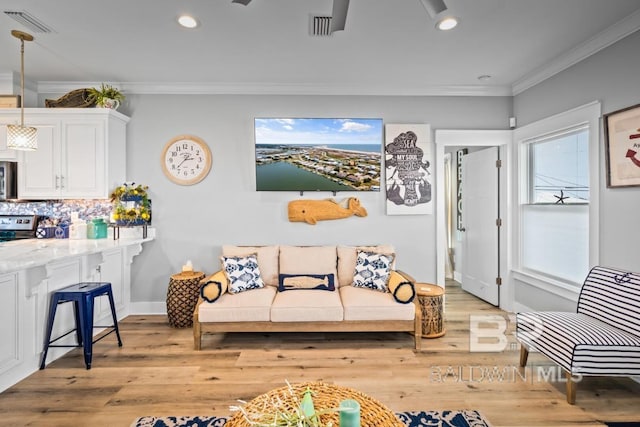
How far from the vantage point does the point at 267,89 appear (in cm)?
391

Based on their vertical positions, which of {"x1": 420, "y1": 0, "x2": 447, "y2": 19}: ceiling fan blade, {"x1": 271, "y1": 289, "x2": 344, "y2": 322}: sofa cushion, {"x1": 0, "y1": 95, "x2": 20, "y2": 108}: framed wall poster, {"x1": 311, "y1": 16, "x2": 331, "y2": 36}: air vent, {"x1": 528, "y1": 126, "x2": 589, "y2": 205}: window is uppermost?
{"x1": 311, "y1": 16, "x2": 331, "y2": 36}: air vent

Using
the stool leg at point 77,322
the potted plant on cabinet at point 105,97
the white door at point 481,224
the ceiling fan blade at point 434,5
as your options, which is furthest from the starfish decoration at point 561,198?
the potted plant on cabinet at point 105,97

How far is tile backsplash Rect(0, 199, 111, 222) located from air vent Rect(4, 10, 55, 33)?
5.95ft

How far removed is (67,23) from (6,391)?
2769 mm

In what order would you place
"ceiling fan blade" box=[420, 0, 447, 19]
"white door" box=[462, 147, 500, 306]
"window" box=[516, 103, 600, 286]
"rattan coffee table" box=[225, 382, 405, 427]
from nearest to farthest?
"rattan coffee table" box=[225, 382, 405, 427] → "ceiling fan blade" box=[420, 0, 447, 19] → "window" box=[516, 103, 600, 286] → "white door" box=[462, 147, 500, 306]

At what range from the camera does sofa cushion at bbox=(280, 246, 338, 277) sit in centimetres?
361

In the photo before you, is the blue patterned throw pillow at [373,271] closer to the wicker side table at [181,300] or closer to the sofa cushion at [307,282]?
the sofa cushion at [307,282]

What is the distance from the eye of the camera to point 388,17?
252 cm

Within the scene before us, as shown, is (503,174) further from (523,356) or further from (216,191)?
(216,191)

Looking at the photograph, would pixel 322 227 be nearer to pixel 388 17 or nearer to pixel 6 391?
pixel 388 17

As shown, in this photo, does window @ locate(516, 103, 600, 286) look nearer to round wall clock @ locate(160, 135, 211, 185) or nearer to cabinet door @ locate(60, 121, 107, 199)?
round wall clock @ locate(160, 135, 211, 185)

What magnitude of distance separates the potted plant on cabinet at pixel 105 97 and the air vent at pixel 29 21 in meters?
0.94

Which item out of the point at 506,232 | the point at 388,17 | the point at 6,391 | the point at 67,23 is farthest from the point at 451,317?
A: the point at 67,23

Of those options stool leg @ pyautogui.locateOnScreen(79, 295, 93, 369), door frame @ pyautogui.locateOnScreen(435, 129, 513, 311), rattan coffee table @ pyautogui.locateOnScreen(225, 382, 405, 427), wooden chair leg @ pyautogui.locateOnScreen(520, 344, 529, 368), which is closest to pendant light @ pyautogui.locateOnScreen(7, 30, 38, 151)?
stool leg @ pyautogui.locateOnScreen(79, 295, 93, 369)
